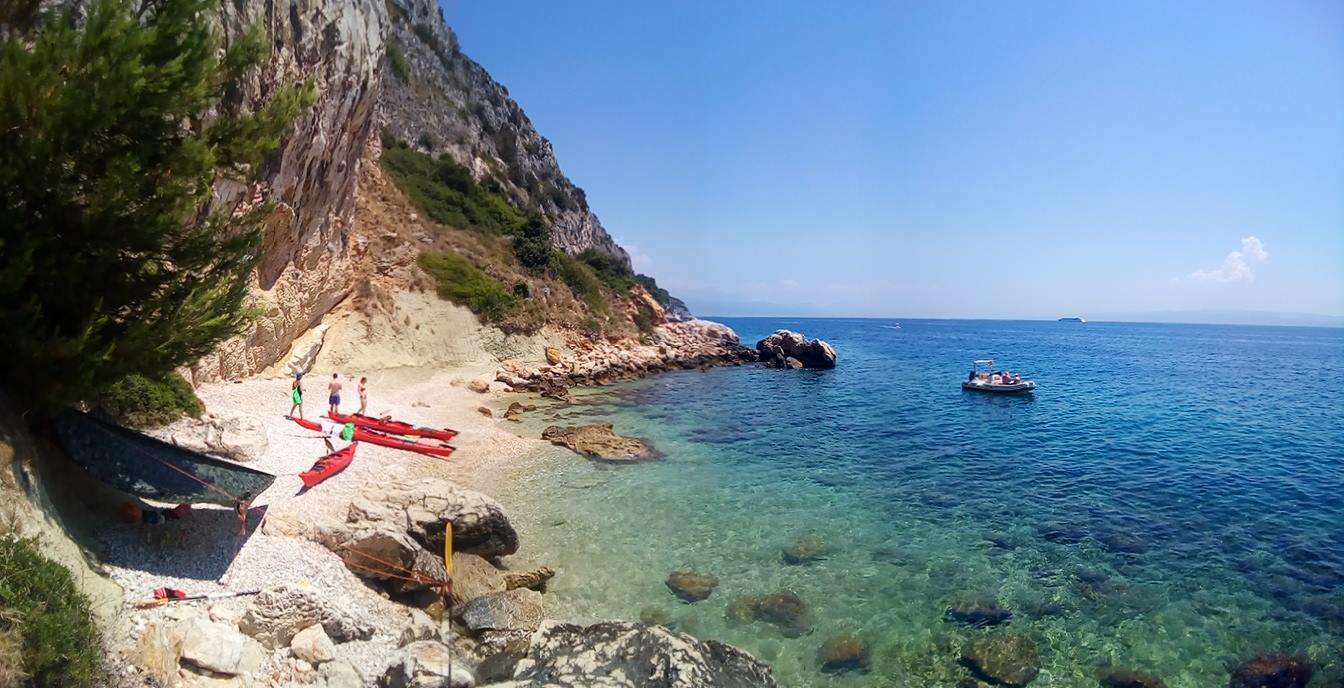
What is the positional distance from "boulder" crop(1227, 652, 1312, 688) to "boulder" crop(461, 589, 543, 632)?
422 inches

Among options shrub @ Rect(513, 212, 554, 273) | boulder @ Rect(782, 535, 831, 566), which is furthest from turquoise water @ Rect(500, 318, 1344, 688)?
shrub @ Rect(513, 212, 554, 273)

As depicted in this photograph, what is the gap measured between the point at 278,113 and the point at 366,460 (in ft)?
35.2

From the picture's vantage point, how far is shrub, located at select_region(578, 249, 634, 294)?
176ft

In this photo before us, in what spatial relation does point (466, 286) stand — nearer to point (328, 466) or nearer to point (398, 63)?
point (328, 466)

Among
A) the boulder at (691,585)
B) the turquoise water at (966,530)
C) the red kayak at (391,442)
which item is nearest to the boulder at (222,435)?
the red kayak at (391,442)

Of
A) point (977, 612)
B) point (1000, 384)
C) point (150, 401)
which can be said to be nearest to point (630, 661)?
point (977, 612)

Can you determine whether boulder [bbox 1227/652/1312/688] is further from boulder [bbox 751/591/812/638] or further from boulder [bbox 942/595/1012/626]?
boulder [bbox 751/591/812/638]

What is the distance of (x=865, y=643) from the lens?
1038cm

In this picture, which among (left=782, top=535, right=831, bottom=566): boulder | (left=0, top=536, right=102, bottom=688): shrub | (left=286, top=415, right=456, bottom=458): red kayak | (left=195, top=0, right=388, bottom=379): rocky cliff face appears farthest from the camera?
(left=195, top=0, right=388, bottom=379): rocky cliff face

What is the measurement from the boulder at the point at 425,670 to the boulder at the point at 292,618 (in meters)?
0.85

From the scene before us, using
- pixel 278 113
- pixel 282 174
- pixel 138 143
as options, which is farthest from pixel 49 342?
pixel 282 174

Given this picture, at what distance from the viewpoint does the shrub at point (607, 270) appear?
53719 mm

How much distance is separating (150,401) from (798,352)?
4524 cm

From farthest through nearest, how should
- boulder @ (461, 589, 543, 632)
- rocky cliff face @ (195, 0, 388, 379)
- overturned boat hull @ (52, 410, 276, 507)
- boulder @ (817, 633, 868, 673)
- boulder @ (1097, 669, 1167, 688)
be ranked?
rocky cliff face @ (195, 0, 388, 379), boulder @ (461, 589, 543, 632), boulder @ (817, 633, 868, 673), boulder @ (1097, 669, 1167, 688), overturned boat hull @ (52, 410, 276, 507)
